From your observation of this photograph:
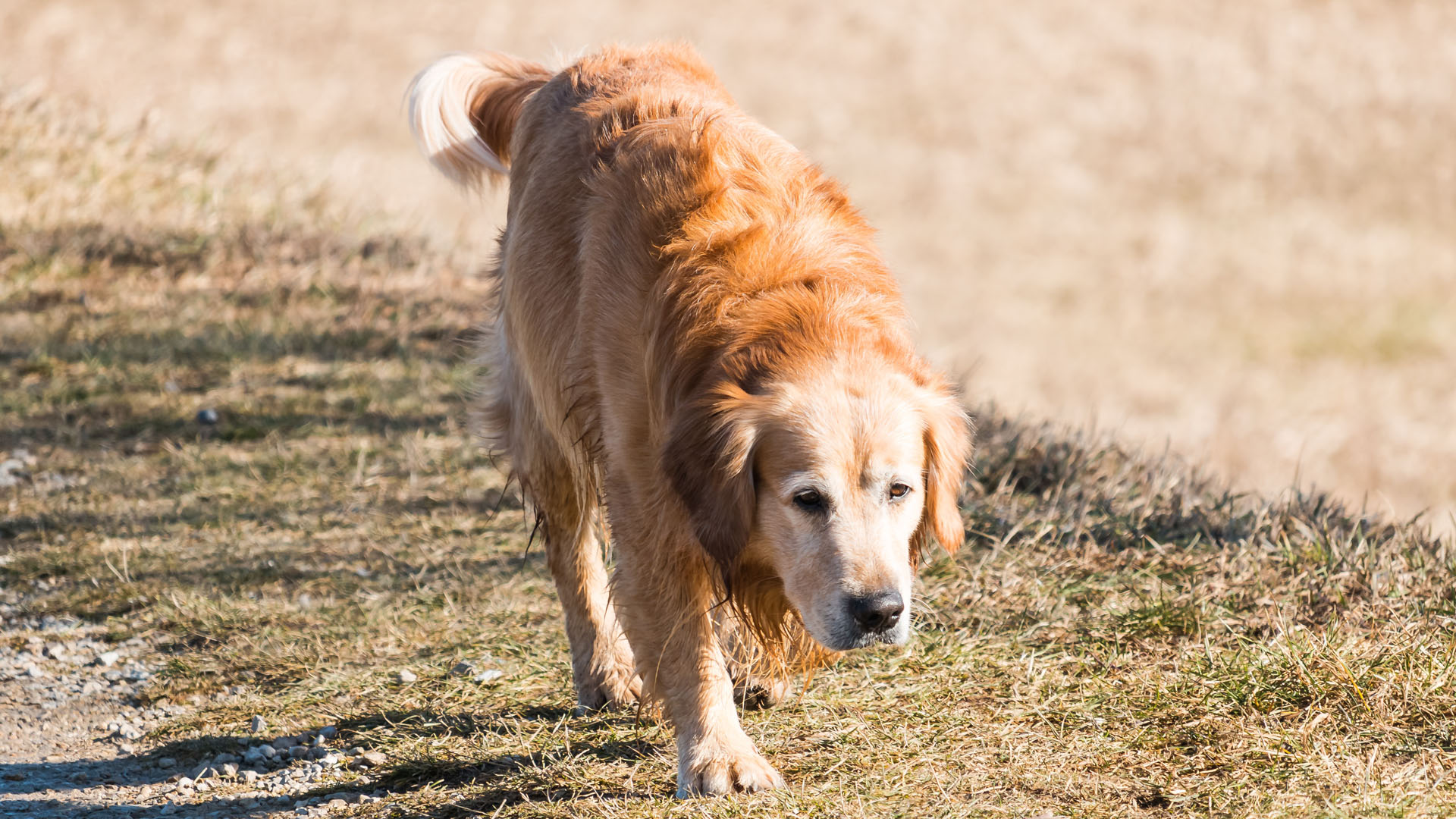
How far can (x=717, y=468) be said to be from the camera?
3242 millimetres

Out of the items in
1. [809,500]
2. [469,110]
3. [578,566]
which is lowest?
[578,566]

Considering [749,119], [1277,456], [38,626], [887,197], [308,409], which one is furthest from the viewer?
[887,197]

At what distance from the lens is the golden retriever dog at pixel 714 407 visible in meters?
3.24

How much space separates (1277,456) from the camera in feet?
38.0

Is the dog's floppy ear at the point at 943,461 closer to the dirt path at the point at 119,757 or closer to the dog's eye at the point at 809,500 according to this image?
the dog's eye at the point at 809,500

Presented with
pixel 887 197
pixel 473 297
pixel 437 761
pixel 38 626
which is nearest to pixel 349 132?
pixel 887 197

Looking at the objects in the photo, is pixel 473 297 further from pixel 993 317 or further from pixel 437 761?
pixel 993 317

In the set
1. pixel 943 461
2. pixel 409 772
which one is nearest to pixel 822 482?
pixel 943 461

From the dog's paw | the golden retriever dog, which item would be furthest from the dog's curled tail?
the dog's paw

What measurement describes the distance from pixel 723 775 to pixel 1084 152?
17531 mm

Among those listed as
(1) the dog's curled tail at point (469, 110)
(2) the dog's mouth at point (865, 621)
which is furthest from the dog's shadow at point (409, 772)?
(1) the dog's curled tail at point (469, 110)

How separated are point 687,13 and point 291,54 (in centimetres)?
636

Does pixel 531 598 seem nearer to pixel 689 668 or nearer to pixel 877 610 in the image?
pixel 689 668

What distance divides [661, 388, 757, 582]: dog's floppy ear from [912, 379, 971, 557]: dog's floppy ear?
464mm
